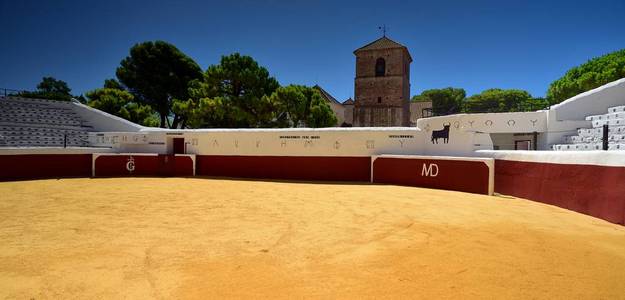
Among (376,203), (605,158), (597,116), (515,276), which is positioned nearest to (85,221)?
(376,203)

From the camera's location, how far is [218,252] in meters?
4.27

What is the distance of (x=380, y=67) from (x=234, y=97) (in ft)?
66.7

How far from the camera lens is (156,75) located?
34.2 m

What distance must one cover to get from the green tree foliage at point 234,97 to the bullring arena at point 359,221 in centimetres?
951

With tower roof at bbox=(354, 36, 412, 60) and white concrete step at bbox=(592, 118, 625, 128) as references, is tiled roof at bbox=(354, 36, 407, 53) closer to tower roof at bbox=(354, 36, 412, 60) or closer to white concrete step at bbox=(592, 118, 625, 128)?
tower roof at bbox=(354, 36, 412, 60)

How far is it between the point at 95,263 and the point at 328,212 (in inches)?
173

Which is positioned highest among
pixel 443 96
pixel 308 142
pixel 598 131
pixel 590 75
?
pixel 443 96

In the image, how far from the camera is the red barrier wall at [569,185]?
6.09 metres

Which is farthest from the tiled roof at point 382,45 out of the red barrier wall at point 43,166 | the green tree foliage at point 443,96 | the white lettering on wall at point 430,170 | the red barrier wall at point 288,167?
the green tree foliage at point 443,96

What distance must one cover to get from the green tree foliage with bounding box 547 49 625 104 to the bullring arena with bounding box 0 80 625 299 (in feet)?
67.7

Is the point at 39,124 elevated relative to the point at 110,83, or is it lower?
lower

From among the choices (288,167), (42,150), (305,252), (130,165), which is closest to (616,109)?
(288,167)

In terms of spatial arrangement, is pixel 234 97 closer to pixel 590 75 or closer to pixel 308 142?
pixel 308 142

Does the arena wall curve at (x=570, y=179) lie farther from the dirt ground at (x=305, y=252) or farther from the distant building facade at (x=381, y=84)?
the distant building facade at (x=381, y=84)
